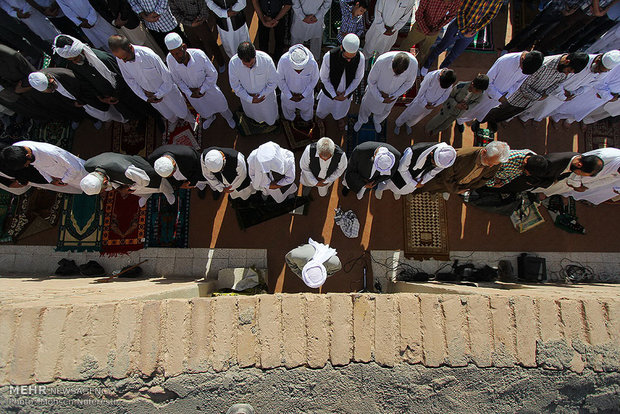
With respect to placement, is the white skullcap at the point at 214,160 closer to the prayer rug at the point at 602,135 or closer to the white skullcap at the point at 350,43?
the white skullcap at the point at 350,43

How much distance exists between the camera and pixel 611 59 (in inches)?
157

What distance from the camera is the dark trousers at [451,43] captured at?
5.01 metres

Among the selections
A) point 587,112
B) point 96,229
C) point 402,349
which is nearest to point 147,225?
point 96,229

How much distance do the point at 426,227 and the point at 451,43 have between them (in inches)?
126

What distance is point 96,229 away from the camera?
5.20 metres

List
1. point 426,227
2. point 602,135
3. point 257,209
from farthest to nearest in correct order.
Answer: point 602,135, point 426,227, point 257,209

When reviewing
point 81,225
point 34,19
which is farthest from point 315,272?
point 34,19

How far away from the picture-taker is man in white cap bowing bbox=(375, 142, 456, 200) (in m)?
3.74

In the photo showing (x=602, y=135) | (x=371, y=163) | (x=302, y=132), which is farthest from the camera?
(x=602, y=135)

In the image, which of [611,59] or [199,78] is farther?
[199,78]

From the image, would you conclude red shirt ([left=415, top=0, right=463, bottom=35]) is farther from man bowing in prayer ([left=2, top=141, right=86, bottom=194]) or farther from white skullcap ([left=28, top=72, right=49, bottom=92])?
man bowing in prayer ([left=2, top=141, right=86, bottom=194])

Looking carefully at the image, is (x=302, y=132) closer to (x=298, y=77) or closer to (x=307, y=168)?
(x=298, y=77)

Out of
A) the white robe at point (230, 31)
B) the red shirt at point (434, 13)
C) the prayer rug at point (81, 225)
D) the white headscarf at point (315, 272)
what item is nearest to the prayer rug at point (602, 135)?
the red shirt at point (434, 13)

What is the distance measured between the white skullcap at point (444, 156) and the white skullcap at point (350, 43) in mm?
1587
